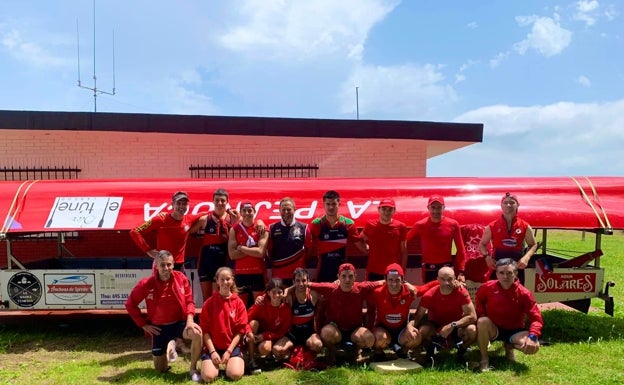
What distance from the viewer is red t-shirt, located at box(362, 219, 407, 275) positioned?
5.03 metres

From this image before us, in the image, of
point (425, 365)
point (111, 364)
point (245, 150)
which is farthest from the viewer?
point (245, 150)

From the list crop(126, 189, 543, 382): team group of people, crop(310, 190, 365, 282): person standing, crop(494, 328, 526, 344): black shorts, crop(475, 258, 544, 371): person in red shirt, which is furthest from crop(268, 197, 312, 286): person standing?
crop(494, 328, 526, 344): black shorts

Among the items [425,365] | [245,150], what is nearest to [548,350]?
[425,365]

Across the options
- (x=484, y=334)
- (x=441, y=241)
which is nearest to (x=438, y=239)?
A: (x=441, y=241)

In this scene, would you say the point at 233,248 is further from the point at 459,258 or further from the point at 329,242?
the point at 459,258

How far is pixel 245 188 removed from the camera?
21.0ft

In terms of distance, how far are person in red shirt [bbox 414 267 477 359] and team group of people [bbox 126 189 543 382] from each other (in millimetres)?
10

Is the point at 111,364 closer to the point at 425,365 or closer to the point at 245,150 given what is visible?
the point at 425,365

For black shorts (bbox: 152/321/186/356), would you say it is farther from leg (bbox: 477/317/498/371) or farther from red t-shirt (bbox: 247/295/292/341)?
leg (bbox: 477/317/498/371)

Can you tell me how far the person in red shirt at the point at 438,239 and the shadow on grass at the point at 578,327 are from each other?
5.71ft

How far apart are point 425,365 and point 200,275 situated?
2624mm

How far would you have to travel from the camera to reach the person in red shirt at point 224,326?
431 cm

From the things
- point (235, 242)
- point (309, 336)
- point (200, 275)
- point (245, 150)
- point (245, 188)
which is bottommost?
point (309, 336)

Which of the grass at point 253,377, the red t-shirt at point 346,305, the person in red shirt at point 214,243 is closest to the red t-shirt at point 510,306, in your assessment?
the grass at point 253,377
